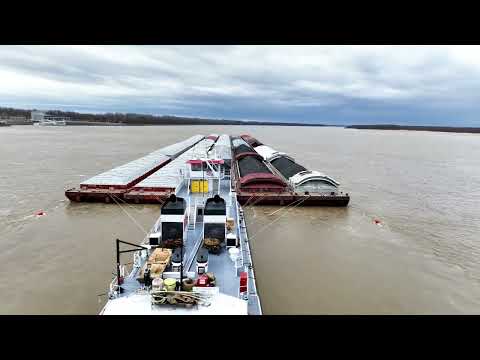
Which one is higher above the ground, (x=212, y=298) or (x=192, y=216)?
(x=192, y=216)

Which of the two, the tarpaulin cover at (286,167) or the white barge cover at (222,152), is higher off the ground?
the white barge cover at (222,152)

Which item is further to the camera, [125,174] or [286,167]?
[286,167]

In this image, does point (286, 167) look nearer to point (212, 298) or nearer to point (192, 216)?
point (192, 216)

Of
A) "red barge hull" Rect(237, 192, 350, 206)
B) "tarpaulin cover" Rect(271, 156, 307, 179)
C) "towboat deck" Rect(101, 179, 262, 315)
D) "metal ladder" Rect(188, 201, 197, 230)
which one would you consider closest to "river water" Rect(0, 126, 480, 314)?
"red barge hull" Rect(237, 192, 350, 206)

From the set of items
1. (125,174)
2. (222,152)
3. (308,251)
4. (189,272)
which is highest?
(222,152)

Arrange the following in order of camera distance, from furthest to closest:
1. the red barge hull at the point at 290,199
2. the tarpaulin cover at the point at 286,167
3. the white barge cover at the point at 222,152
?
the tarpaulin cover at the point at 286,167, the white barge cover at the point at 222,152, the red barge hull at the point at 290,199

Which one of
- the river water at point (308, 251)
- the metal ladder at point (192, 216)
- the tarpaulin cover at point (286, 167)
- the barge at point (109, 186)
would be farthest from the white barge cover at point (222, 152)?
the barge at point (109, 186)

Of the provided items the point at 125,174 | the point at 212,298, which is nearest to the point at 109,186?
the point at 125,174

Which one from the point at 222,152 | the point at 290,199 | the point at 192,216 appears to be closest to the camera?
the point at 192,216

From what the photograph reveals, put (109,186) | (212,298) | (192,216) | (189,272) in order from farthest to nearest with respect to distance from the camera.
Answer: (109,186) < (192,216) < (189,272) < (212,298)

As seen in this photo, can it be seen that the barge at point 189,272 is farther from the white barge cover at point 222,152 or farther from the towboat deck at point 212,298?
the white barge cover at point 222,152

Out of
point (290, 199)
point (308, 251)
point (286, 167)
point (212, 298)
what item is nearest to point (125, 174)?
point (290, 199)
